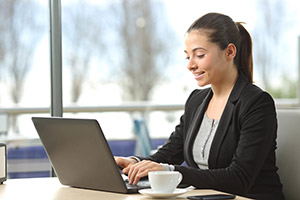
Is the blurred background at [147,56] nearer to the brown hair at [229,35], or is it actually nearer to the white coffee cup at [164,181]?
the brown hair at [229,35]

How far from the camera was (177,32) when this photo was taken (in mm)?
7605

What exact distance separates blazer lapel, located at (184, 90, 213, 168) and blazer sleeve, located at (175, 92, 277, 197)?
0.62ft

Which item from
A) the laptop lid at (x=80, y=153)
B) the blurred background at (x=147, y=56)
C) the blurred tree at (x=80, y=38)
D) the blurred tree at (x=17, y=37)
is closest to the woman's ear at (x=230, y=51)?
the laptop lid at (x=80, y=153)

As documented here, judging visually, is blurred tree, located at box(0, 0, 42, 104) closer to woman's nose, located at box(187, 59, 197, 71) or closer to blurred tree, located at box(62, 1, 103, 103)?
blurred tree, located at box(62, 1, 103, 103)

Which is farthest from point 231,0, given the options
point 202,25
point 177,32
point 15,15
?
point 202,25

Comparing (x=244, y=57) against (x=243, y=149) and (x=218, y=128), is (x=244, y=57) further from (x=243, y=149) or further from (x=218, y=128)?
(x=243, y=149)

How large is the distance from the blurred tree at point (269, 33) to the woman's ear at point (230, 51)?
555cm

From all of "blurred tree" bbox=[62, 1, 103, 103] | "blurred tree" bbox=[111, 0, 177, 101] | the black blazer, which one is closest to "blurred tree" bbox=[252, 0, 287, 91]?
"blurred tree" bbox=[111, 0, 177, 101]

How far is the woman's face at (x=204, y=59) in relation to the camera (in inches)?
77.2

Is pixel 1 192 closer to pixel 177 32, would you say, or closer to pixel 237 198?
pixel 237 198

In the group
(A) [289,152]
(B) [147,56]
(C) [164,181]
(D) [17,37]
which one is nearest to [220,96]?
(A) [289,152]

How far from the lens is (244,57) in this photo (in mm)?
2074

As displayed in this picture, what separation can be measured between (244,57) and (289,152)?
0.37m

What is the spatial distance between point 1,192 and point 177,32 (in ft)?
20.0
